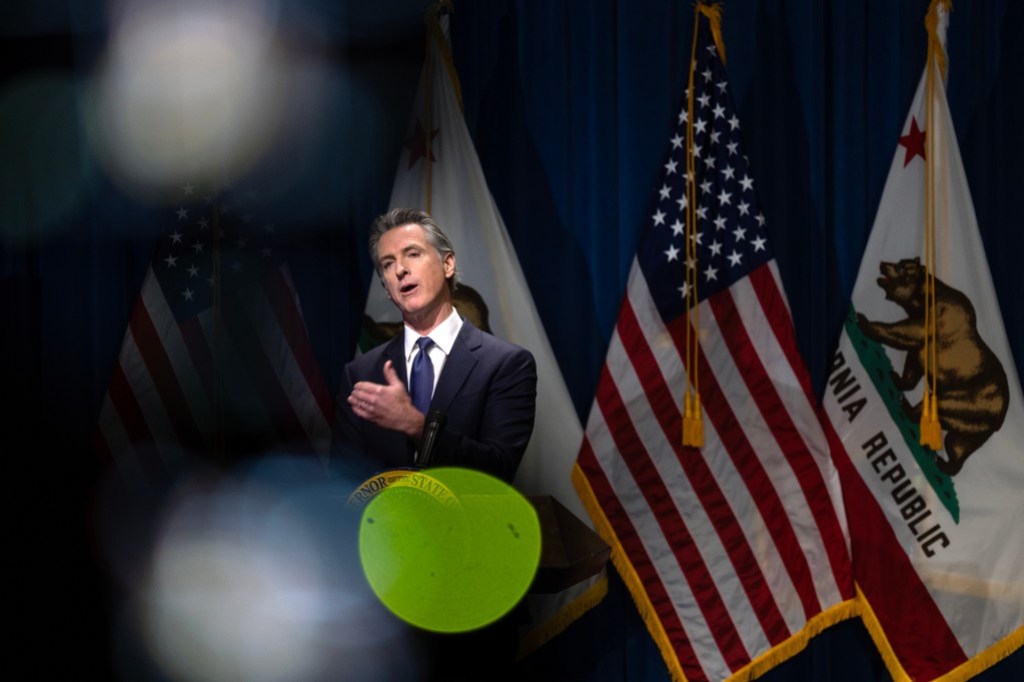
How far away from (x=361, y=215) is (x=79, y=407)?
1.24 meters

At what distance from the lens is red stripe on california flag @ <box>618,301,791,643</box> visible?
3150 mm

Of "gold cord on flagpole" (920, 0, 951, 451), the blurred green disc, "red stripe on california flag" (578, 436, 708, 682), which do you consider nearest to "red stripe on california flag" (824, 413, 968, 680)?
"gold cord on flagpole" (920, 0, 951, 451)

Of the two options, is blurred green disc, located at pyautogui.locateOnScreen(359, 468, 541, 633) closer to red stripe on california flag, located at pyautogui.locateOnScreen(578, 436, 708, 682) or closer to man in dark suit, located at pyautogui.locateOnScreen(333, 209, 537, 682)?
man in dark suit, located at pyautogui.locateOnScreen(333, 209, 537, 682)

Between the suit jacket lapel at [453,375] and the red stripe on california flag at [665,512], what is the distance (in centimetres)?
88

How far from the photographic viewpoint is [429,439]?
183cm

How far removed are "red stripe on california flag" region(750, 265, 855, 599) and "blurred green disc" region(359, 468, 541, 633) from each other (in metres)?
1.57

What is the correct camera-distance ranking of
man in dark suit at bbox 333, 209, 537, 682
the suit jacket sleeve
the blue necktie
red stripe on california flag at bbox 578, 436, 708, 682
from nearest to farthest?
man in dark suit at bbox 333, 209, 537, 682 → the suit jacket sleeve → the blue necktie → red stripe on california flag at bbox 578, 436, 708, 682

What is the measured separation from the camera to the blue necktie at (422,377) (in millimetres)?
2459

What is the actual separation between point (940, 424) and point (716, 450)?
0.70 m

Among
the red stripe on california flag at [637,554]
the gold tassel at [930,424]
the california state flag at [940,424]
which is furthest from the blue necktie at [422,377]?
the gold tassel at [930,424]

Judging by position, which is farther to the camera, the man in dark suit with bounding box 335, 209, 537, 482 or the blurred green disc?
the man in dark suit with bounding box 335, 209, 537, 482

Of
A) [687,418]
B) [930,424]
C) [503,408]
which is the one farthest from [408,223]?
[930,424]

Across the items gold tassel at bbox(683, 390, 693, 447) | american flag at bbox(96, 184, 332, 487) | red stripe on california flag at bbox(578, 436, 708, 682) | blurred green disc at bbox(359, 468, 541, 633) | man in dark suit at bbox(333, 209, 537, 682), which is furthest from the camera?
american flag at bbox(96, 184, 332, 487)

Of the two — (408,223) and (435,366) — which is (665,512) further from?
(408,223)
